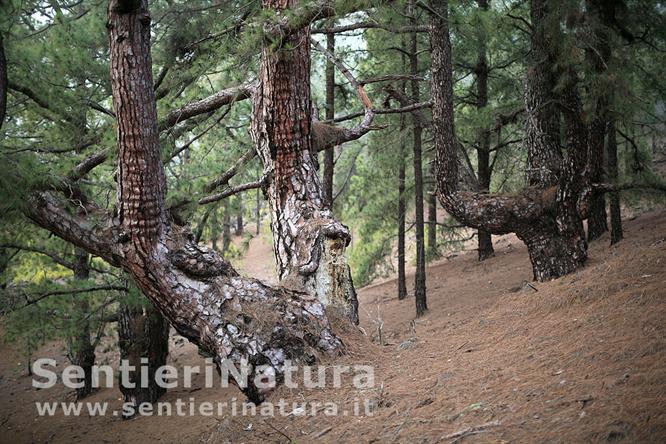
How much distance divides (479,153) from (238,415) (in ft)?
36.9

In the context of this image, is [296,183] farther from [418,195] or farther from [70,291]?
[418,195]

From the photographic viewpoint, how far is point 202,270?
17.1ft

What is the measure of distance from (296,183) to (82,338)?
5.99 m

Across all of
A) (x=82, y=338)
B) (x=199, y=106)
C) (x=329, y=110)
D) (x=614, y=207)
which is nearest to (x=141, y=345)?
(x=82, y=338)

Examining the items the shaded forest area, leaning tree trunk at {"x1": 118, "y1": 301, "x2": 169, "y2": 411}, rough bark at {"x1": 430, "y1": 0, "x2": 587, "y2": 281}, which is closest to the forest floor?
the shaded forest area

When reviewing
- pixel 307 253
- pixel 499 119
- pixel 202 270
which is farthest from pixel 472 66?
pixel 202 270

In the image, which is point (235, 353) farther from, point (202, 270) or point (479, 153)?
point (479, 153)

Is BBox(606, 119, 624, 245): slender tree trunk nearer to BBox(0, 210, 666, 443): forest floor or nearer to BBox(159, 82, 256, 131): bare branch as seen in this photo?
BBox(0, 210, 666, 443): forest floor

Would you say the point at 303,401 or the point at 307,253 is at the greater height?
the point at 307,253

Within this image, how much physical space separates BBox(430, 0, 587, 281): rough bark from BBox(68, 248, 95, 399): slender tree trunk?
227 inches

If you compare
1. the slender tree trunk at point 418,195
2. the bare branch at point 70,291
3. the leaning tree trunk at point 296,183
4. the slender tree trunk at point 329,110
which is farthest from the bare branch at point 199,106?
the slender tree trunk at point 418,195

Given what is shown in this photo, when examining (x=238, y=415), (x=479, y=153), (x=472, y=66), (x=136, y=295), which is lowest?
(x=238, y=415)

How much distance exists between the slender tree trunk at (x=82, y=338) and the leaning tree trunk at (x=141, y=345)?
2.00 ft

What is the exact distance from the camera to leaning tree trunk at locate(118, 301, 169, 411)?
9320 millimetres
